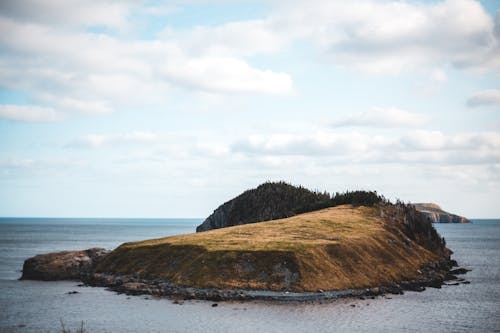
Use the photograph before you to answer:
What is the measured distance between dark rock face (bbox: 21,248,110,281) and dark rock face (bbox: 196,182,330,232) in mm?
46949

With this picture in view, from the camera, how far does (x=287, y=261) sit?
70.8 m

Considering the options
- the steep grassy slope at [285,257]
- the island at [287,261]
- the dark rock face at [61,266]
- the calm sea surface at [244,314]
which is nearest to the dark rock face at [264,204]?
→ the island at [287,261]

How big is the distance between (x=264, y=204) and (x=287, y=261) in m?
60.1

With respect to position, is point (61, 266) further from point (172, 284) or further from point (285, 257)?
point (285, 257)

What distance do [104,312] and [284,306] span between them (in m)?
21.5

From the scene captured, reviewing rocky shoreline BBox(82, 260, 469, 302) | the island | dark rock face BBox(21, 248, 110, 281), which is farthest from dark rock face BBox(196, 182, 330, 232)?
rocky shoreline BBox(82, 260, 469, 302)

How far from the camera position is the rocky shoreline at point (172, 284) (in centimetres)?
6425

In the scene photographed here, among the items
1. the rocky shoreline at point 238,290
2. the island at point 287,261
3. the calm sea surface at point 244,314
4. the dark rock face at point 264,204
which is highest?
the dark rock face at point 264,204

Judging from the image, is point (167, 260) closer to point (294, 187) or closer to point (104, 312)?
point (104, 312)

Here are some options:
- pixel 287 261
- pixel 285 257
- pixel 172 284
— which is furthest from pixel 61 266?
pixel 287 261

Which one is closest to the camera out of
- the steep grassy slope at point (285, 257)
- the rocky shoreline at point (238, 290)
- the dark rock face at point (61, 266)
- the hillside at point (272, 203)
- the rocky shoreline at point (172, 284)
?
the rocky shoreline at point (238, 290)

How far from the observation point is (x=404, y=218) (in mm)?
108000

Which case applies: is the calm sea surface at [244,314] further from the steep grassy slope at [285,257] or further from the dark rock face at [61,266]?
the dark rock face at [61,266]

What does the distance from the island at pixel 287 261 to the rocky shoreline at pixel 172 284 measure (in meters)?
0.16
